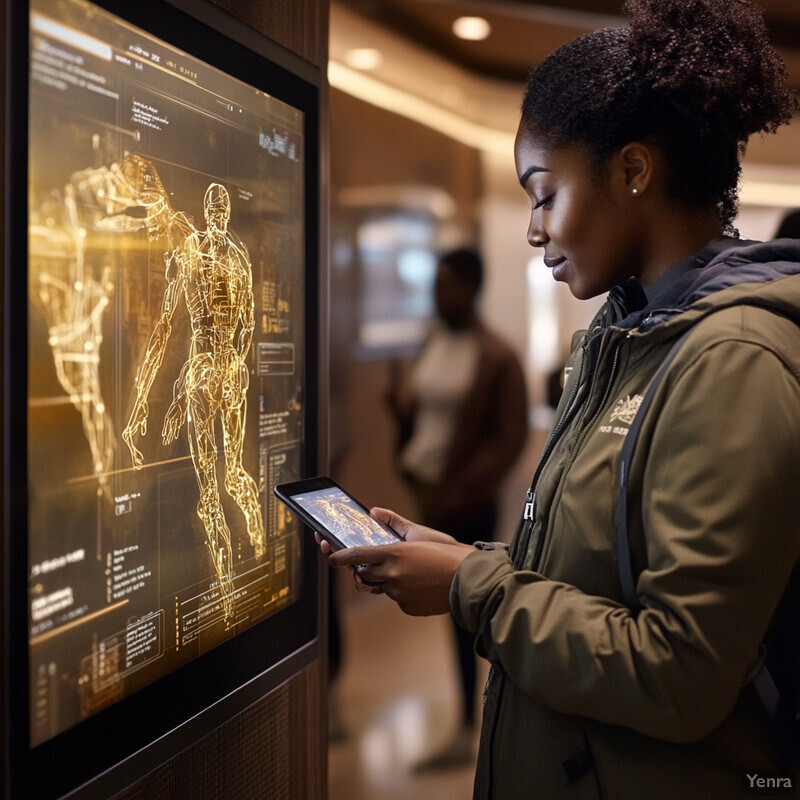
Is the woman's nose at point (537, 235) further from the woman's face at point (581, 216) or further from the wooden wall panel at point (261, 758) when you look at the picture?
the wooden wall panel at point (261, 758)

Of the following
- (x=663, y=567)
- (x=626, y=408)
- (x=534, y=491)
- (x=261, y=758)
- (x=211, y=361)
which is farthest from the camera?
(x=261, y=758)

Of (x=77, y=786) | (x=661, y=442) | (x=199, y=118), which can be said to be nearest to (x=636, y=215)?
(x=661, y=442)

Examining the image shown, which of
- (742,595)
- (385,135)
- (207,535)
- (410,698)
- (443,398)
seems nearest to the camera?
(742,595)

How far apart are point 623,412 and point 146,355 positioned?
22.1 inches

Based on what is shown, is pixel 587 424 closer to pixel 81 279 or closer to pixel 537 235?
pixel 537 235

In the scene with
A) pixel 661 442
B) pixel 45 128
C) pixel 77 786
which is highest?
pixel 45 128

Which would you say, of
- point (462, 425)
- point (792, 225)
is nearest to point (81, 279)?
point (792, 225)

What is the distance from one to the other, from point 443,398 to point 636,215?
85.5 inches

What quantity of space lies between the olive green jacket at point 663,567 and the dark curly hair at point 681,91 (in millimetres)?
117

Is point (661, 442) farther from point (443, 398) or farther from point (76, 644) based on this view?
point (443, 398)

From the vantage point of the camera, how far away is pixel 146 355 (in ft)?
3.28

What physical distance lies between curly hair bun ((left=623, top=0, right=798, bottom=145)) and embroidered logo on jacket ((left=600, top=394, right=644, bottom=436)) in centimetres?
32

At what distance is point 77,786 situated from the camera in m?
0.92

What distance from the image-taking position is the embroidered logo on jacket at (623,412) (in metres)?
0.91
